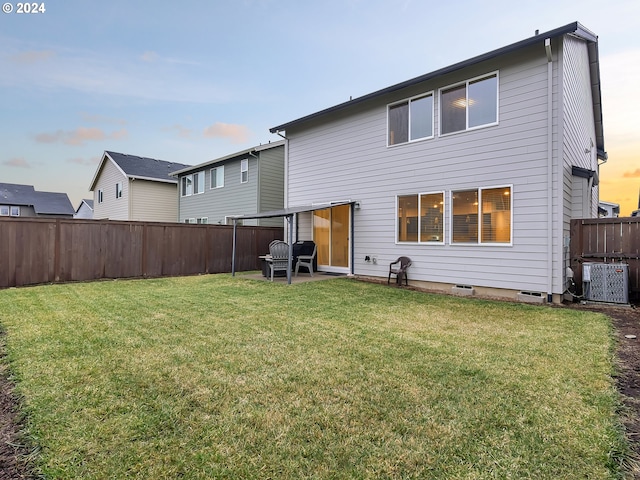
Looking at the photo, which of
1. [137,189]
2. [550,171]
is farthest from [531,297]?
[137,189]

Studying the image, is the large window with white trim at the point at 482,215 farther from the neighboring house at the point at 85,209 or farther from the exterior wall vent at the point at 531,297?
the neighboring house at the point at 85,209

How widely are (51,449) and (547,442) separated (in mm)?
3086

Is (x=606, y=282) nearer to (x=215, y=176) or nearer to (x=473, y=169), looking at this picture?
(x=473, y=169)

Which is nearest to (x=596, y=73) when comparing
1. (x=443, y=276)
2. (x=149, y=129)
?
(x=443, y=276)

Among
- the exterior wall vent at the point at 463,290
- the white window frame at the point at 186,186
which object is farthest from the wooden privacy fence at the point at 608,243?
the white window frame at the point at 186,186

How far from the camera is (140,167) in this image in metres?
20.8

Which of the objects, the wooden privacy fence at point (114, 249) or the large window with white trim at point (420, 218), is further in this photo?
the wooden privacy fence at point (114, 249)

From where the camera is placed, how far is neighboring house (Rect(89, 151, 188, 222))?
774 inches

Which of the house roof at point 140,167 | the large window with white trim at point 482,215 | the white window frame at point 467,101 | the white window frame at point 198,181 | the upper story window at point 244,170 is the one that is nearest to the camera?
the large window with white trim at point 482,215

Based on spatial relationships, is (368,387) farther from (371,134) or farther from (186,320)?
(371,134)

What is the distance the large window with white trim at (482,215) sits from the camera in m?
7.26

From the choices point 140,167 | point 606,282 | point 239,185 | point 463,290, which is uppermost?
point 140,167

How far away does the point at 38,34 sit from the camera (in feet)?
35.5

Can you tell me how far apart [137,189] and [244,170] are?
853cm
